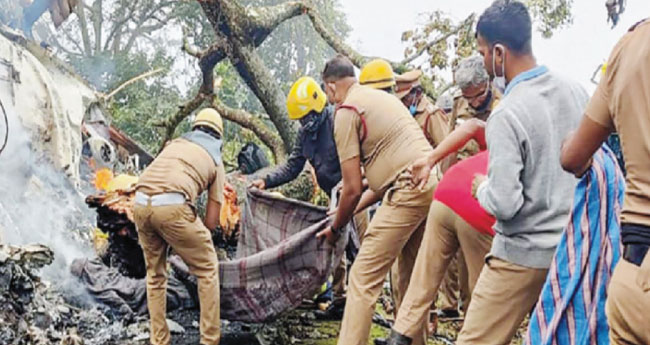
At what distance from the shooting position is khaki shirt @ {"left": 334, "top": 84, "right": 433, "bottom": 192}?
3.47 metres

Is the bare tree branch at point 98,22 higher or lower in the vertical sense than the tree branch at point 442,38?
higher

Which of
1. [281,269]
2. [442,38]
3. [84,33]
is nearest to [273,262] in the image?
[281,269]

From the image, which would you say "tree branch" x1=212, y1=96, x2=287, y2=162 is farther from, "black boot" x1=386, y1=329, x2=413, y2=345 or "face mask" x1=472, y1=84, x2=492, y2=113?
"black boot" x1=386, y1=329, x2=413, y2=345

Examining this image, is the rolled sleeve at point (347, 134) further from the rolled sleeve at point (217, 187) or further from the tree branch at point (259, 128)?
the tree branch at point (259, 128)

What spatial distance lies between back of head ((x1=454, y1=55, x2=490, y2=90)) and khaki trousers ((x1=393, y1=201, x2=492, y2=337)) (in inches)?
31.8

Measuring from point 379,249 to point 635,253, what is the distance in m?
2.04

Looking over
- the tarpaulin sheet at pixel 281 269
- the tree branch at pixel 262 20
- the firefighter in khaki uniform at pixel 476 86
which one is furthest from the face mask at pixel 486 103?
the tree branch at pixel 262 20

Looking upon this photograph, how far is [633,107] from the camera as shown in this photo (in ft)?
4.85

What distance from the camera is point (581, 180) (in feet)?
6.62

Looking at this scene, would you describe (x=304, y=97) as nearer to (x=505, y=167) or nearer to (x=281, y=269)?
(x=281, y=269)

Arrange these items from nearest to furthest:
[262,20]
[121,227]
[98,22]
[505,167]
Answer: [505,167]
[121,227]
[262,20]
[98,22]

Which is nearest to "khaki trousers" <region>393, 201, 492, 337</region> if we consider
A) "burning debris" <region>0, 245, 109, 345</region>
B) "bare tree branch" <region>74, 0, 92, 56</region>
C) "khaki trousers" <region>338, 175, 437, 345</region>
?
"khaki trousers" <region>338, 175, 437, 345</region>

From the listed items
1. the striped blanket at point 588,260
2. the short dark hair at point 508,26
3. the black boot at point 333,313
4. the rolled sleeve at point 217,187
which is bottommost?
the black boot at point 333,313

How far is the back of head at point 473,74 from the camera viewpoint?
3.43 meters
